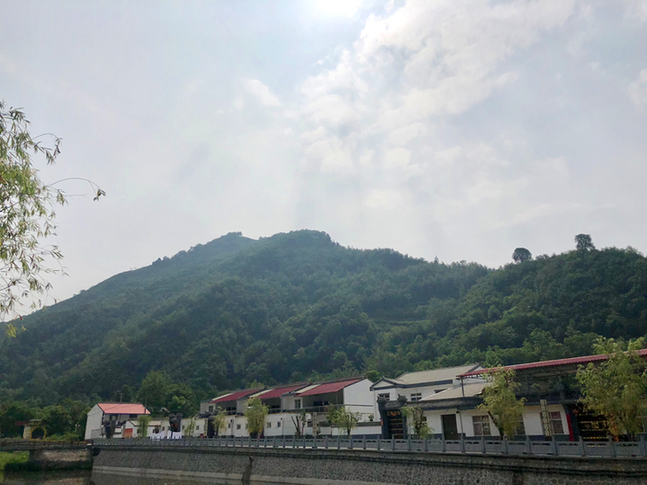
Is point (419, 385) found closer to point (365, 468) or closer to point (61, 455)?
point (365, 468)

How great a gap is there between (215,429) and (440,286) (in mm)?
118198

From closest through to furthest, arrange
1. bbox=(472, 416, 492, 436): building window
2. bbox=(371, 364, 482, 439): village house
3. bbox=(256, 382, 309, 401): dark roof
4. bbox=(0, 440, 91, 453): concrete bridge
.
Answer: bbox=(472, 416, 492, 436): building window
bbox=(371, 364, 482, 439): village house
bbox=(0, 440, 91, 453): concrete bridge
bbox=(256, 382, 309, 401): dark roof

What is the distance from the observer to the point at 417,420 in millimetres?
33938

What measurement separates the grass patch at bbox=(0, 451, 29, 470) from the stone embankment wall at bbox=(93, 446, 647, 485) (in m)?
8.21

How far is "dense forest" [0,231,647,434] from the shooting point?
90250mm

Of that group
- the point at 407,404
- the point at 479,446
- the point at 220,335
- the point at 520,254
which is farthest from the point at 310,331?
the point at 479,446

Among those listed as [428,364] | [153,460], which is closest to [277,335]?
[428,364]

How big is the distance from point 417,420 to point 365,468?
6409mm

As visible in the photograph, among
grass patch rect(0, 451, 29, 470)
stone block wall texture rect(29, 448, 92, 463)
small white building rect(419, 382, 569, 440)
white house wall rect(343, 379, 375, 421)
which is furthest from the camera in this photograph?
white house wall rect(343, 379, 375, 421)

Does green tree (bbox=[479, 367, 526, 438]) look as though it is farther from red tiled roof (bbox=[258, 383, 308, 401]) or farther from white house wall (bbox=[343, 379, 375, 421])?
red tiled roof (bbox=[258, 383, 308, 401])

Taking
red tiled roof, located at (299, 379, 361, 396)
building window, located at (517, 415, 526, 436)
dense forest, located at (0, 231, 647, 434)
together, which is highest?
dense forest, located at (0, 231, 647, 434)

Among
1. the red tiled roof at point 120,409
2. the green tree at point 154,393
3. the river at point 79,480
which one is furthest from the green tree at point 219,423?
the green tree at point 154,393

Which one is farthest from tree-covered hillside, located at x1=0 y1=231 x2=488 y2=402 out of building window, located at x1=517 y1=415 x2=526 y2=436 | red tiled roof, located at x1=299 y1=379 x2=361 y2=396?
building window, located at x1=517 y1=415 x2=526 y2=436

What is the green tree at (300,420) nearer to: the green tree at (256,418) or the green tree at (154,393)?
the green tree at (256,418)
